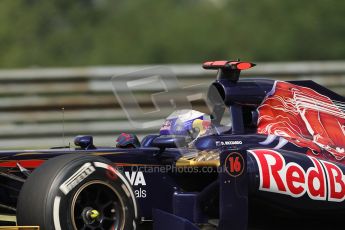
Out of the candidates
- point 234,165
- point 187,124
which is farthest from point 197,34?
point 234,165

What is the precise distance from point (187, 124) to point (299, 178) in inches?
42.8

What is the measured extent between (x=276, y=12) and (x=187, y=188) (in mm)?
13986

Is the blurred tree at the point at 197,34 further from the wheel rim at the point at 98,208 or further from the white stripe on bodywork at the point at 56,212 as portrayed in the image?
the white stripe on bodywork at the point at 56,212

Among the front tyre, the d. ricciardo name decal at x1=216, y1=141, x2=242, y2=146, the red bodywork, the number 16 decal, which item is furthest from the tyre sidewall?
the red bodywork

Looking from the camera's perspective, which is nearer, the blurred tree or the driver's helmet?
the driver's helmet

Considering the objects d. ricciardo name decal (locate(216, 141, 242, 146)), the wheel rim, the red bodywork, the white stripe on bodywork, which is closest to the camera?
the white stripe on bodywork

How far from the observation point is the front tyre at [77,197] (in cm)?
525

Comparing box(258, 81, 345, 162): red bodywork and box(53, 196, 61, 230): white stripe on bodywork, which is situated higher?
box(258, 81, 345, 162): red bodywork

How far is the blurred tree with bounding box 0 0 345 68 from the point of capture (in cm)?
1914

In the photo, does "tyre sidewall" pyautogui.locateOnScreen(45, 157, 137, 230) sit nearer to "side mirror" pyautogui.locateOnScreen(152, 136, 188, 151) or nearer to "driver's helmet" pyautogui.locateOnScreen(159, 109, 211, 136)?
"side mirror" pyautogui.locateOnScreen(152, 136, 188, 151)

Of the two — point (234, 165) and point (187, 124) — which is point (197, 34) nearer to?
point (187, 124)

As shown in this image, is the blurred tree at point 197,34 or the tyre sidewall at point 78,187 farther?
the blurred tree at point 197,34

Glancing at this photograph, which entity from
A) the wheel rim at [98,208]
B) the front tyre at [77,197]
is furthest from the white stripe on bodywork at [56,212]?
the wheel rim at [98,208]

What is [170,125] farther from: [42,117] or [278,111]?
[42,117]
